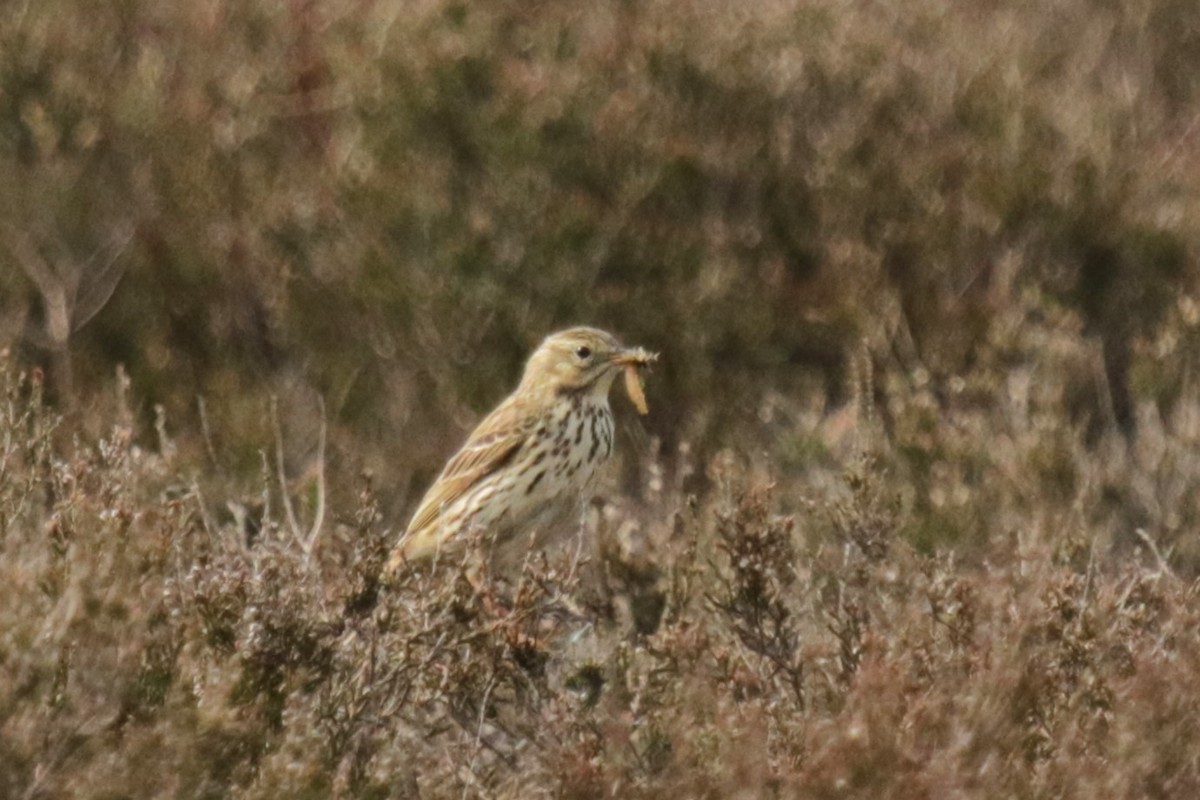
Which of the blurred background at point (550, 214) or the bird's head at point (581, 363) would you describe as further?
the blurred background at point (550, 214)

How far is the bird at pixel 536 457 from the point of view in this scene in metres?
7.81

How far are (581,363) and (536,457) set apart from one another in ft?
1.40

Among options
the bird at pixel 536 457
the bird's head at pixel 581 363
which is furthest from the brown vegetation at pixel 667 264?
the bird's head at pixel 581 363

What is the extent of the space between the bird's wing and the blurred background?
10.6 ft

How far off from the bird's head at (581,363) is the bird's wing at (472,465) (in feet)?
0.48

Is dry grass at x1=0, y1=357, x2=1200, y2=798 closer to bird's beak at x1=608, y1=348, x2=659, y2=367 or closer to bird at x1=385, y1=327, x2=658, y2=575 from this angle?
bird at x1=385, y1=327, x2=658, y2=575

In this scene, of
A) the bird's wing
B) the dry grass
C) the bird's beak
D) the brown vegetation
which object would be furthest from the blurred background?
the dry grass

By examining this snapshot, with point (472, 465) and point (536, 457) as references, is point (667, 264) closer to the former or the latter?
point (472, 465)

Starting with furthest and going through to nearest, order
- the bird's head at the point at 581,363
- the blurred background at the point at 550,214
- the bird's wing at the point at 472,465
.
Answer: the blurred background at the point at 550,214
the bird's head at the point at 581,363
the bird's wing at the point at 472,465

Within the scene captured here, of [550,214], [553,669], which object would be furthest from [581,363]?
[550,214]

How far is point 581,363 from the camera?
8.19m

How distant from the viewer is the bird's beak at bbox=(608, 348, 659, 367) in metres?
8.05

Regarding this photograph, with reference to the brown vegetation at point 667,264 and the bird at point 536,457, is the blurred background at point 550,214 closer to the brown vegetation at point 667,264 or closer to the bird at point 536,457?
the brown vegetation at point 667,264

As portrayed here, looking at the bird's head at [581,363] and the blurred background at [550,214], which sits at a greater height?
the bird's head at [581,363]
